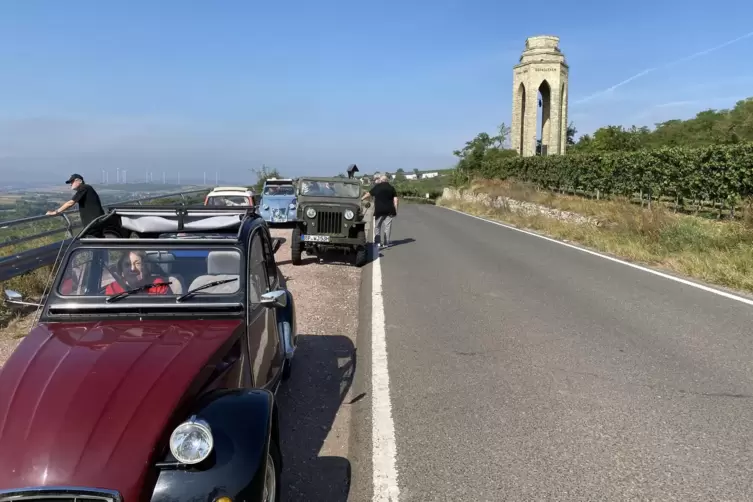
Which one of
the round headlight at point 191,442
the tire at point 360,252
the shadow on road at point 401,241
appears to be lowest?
the shadow on road at point 401,241

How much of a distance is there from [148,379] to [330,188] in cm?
1129

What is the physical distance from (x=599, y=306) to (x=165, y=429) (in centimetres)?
704

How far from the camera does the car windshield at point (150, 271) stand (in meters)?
4.02

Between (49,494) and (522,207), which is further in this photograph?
(522,207)

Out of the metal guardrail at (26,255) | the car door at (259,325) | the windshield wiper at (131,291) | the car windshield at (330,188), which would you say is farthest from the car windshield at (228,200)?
the windshield wiper at (131,291)

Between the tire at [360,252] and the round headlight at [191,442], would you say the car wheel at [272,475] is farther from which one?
the tire at [360,252]

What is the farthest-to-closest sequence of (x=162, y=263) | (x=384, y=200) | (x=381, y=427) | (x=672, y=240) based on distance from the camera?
(x=384, y=200) → (x=672, y=240) → (x=381, y=427) → (x=162, y=263)

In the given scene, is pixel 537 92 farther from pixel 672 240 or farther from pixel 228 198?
pixel 672 240

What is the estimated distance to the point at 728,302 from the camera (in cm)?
852

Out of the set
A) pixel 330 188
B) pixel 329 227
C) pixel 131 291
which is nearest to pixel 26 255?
pixel 131 291

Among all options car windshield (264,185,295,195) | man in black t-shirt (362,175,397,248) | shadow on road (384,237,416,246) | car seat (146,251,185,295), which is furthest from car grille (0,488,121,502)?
car windshield (264,185,295,195)

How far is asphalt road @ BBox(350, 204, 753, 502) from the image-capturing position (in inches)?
144

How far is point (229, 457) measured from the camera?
2.73m

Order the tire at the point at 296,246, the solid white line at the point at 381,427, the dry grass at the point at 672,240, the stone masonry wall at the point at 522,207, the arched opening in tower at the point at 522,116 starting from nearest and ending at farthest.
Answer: the solid white line at the point at 381,427 → the dry grass at the point at 672,240 → the tire at the point at 296,246 → the stone masonry wall at the point at 522,207 → the arched opening in tower at the point at 522,116
